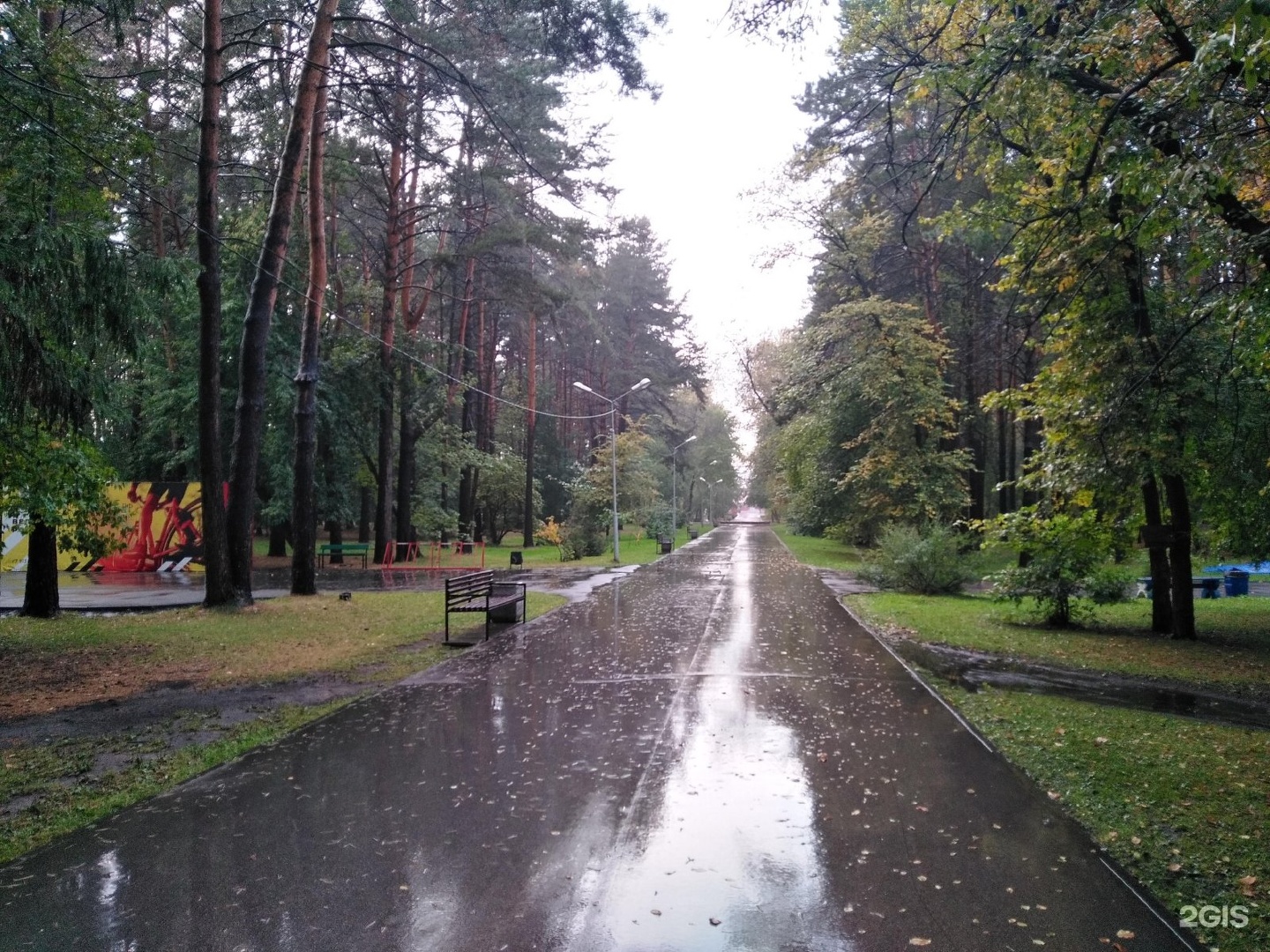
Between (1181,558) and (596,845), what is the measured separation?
11941 millimetres

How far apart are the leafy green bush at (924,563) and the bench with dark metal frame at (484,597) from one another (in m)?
9.00

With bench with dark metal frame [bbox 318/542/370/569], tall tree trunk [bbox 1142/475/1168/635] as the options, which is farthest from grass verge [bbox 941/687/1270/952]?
bench with dark metal frame [bbox 318/542/370/569]

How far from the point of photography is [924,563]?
1855cm

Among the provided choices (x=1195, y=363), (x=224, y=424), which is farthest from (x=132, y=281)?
(x=224, y=424)

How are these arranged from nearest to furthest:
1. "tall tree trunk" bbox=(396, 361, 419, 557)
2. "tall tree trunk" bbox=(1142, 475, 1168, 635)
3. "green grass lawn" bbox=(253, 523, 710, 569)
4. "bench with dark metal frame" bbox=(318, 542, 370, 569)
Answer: "tall tree trunk" bbox=(1142, 475, 1168, 635), "bench with dark metal frame" bbox=(318, 542, 370, 569), "tall tree trunk" bbox=(396, 361, 419, 557), "green grass lawn" bbox=(253, 523, 710, 569)

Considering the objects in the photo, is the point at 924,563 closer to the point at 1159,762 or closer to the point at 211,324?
the point at 1159,762

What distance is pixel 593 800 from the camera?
5.19 metres

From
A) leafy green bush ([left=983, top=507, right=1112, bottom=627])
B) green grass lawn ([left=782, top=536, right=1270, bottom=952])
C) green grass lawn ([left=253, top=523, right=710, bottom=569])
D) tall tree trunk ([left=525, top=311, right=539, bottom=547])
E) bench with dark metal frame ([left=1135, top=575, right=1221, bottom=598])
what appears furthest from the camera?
tall tree trunk ([left=525, top=311, right=539, bottom=547])

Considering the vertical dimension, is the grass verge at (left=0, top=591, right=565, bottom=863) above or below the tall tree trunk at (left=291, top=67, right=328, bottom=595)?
below

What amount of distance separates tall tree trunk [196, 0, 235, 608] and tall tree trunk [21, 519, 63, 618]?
7.43 ft

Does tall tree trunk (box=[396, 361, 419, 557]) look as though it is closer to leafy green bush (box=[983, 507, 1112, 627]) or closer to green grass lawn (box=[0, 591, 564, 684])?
green grass lawn (box=[0, 591, 564, 684])

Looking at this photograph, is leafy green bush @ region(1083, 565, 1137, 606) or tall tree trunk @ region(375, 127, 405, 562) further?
tall tree trunk @ region(375, 127, 405, 562)

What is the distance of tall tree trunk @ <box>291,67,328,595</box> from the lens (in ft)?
55.3

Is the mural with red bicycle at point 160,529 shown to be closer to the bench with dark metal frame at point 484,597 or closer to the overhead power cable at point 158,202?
the overhead power cable at point 158,202
